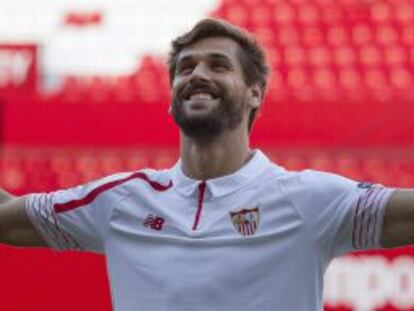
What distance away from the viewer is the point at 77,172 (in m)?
6.54

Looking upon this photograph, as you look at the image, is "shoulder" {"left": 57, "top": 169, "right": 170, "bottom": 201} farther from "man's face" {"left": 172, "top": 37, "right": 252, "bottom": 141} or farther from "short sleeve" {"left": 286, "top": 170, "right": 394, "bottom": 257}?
"short sleeve" {"left": 286, "top": 170, "right": 394, "bottom": 257}

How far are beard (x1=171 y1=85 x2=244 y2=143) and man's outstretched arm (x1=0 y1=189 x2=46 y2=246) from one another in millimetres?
458

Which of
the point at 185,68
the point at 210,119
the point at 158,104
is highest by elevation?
the point at 185,68

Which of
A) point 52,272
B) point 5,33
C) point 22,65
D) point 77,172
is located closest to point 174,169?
point 52,272

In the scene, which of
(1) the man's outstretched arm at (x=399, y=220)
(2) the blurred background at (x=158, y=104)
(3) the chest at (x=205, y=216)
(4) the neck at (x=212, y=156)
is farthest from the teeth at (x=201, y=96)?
(2) the blurred background at (x=158, y=104)

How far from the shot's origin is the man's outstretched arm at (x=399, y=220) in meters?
2.24

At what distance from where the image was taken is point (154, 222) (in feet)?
7.99

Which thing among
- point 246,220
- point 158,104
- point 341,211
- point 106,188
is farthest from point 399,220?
point 158,104

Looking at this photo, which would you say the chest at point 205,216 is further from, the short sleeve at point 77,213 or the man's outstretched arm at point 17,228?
the man's outstretched arm at point 17,228

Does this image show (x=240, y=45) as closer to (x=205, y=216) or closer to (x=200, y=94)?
(x=200, y=94)

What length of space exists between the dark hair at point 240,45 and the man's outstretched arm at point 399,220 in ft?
1.56

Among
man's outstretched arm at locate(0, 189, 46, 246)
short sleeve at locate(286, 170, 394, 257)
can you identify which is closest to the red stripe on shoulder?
man's outstretched arm at locate(0, 189, 46, 246)

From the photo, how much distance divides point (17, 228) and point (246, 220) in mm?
590

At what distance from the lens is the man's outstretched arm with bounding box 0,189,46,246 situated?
259cm
